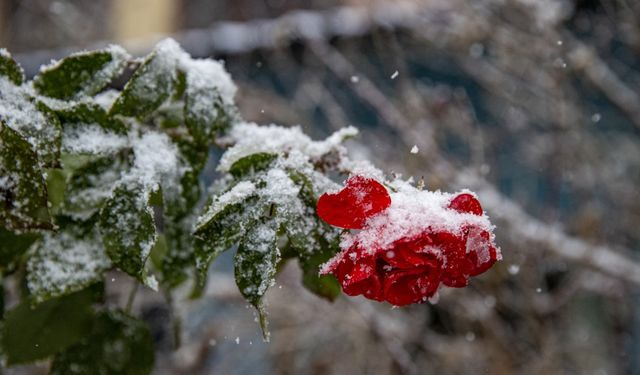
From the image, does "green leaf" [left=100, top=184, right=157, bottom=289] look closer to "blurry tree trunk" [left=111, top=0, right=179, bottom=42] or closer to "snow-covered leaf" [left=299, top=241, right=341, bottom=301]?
"snow-covered leaf" [left=299, top=241, right=341, bottom=301]

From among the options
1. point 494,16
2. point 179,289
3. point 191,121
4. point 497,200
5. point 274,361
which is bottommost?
point 274,361

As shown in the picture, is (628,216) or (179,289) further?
(628,216)

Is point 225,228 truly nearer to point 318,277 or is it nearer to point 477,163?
point 318,277

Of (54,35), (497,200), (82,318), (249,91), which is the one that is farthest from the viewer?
(54,35)

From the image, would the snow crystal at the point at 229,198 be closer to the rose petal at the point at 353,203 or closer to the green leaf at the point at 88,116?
the rose petal at the point at 353,203

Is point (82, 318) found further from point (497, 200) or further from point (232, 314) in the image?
point (232, 314)

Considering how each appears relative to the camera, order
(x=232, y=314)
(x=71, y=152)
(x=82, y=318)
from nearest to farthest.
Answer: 1. (x=71, y=152)
2. (x=82, y=318)
3. (x=232, y=314)

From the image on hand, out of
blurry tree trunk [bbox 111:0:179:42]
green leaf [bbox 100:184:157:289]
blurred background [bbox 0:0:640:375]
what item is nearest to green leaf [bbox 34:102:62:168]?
green leaf [bbox 100:184:157:289]

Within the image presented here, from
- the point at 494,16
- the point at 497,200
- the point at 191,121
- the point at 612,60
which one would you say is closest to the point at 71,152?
the point at 191,121
